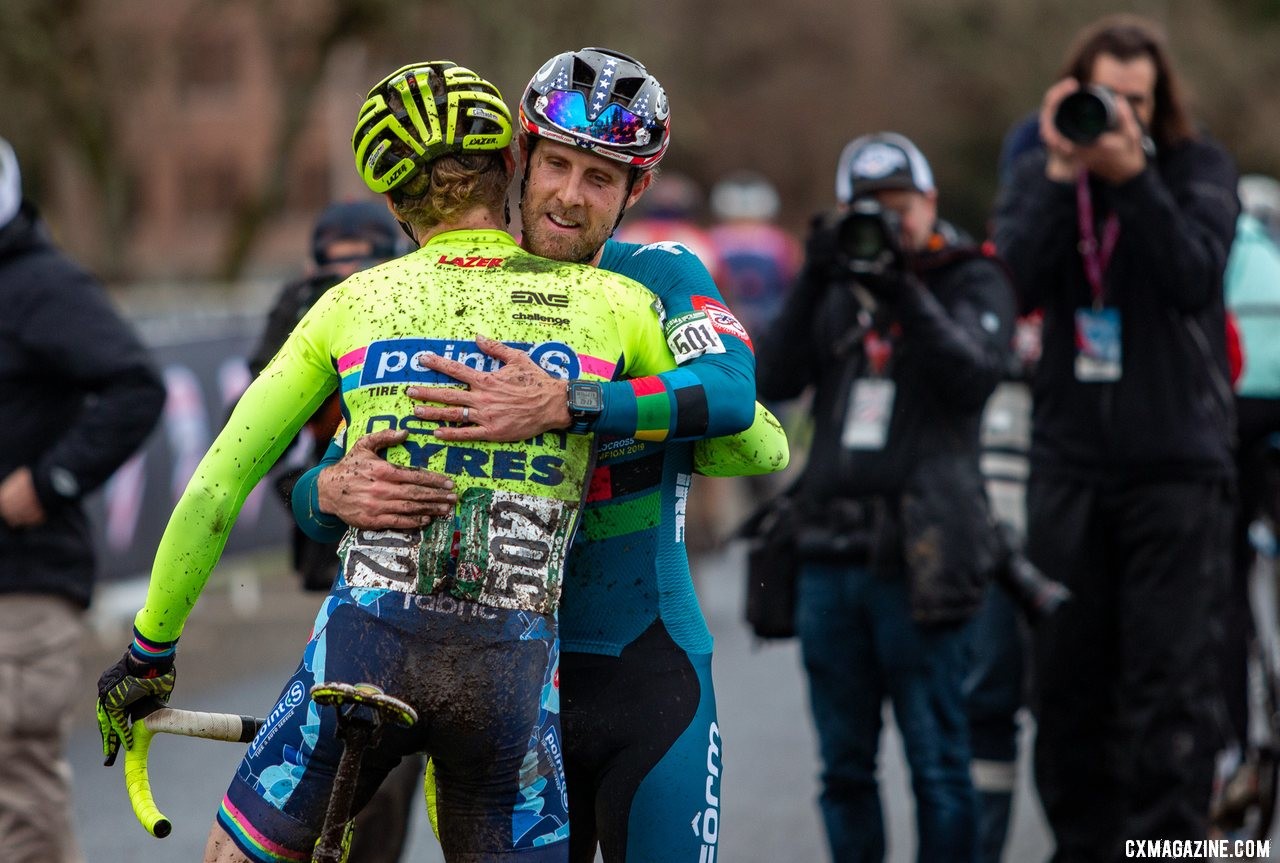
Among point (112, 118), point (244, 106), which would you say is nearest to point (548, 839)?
point (112, 118)

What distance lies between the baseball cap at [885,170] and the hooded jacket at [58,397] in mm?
2387

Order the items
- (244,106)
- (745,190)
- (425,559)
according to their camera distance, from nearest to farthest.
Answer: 1. (425,559)
2. (745,190)
3. (244,106)

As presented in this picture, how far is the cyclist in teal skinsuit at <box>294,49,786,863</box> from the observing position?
4027 mm

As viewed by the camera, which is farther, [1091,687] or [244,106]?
[244,106]

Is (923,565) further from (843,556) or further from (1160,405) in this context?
(1160,405)

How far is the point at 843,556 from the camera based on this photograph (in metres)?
6.03

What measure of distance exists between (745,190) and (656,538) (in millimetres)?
13384

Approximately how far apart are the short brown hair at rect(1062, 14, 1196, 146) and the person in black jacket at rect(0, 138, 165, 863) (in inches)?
128

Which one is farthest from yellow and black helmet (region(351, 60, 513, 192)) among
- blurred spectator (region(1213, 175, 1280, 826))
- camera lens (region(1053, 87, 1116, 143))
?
blurred spectator (region(1213, 175, 1280, 826))

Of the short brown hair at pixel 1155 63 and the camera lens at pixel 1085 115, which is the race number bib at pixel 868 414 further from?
the short brown hair at pixel 1155 63

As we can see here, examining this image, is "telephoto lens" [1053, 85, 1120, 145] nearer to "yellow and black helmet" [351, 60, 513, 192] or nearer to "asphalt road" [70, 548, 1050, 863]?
"asphalt road" [70, 548, 1050, 863]

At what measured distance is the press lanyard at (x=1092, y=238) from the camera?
628cm

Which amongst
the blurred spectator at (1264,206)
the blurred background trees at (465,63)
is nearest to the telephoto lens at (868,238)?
the blurred spectator at (1264,206)

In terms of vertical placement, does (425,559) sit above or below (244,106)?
below
